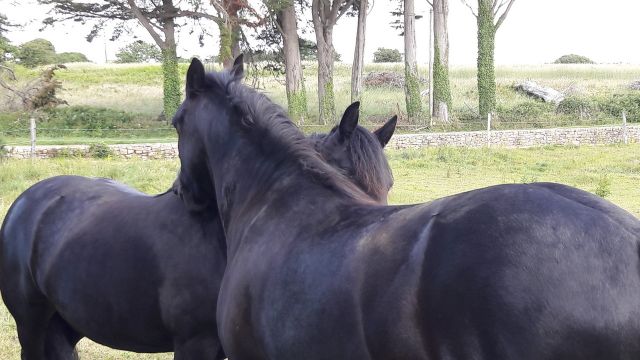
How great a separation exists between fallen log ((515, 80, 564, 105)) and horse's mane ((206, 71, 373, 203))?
3686 centimetres

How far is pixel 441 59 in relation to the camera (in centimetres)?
3062

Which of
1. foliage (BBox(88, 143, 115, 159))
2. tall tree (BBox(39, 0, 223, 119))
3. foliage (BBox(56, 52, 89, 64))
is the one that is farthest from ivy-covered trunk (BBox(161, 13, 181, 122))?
foliage (BBox(56, 52, 89, 64))

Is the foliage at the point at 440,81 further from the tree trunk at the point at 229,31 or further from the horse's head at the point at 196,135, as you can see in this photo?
the horse's head at the point at 196,135

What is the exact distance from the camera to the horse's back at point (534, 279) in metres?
1.77

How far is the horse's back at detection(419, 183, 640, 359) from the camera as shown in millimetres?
1769

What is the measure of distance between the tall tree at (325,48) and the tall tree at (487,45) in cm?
595

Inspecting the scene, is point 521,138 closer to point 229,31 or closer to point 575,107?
point 575,107

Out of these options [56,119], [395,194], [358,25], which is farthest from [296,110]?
[395,194]

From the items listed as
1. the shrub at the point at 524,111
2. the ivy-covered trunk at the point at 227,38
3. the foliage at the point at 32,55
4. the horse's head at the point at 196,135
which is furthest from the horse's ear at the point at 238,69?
the foliage at the point at 32,55

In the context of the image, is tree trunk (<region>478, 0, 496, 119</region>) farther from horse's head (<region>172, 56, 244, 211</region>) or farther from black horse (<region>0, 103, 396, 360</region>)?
horse's head (<region>172, 56, 244, 211</region>)

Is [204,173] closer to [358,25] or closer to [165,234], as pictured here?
[165,234]

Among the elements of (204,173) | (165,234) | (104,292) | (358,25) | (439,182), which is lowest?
(439,182)

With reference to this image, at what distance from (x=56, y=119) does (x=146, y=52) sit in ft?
126

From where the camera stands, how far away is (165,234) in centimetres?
353
